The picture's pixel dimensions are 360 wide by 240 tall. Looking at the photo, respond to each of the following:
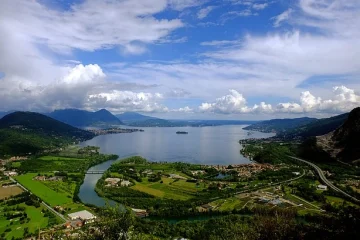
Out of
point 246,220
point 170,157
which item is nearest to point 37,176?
point 170,157

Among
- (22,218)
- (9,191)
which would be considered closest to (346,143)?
(22,218)

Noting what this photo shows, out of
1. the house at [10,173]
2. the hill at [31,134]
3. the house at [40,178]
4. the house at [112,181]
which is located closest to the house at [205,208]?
the house at [112,181]

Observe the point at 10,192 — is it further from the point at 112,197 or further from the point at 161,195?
the point at 161,195

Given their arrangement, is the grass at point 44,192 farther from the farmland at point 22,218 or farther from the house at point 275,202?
the house at point 275,202

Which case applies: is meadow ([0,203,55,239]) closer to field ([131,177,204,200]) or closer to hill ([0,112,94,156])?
field ([131,177,204,200])

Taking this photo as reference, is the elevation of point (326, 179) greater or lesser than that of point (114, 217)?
lesser

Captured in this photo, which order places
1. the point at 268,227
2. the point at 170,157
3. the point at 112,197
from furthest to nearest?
1. the point at 170,157
2. the point at 112,197
3. the point at 268,227

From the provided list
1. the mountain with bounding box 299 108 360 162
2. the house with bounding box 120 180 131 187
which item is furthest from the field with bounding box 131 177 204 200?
the mountain with bounding box 299 108 360 162
